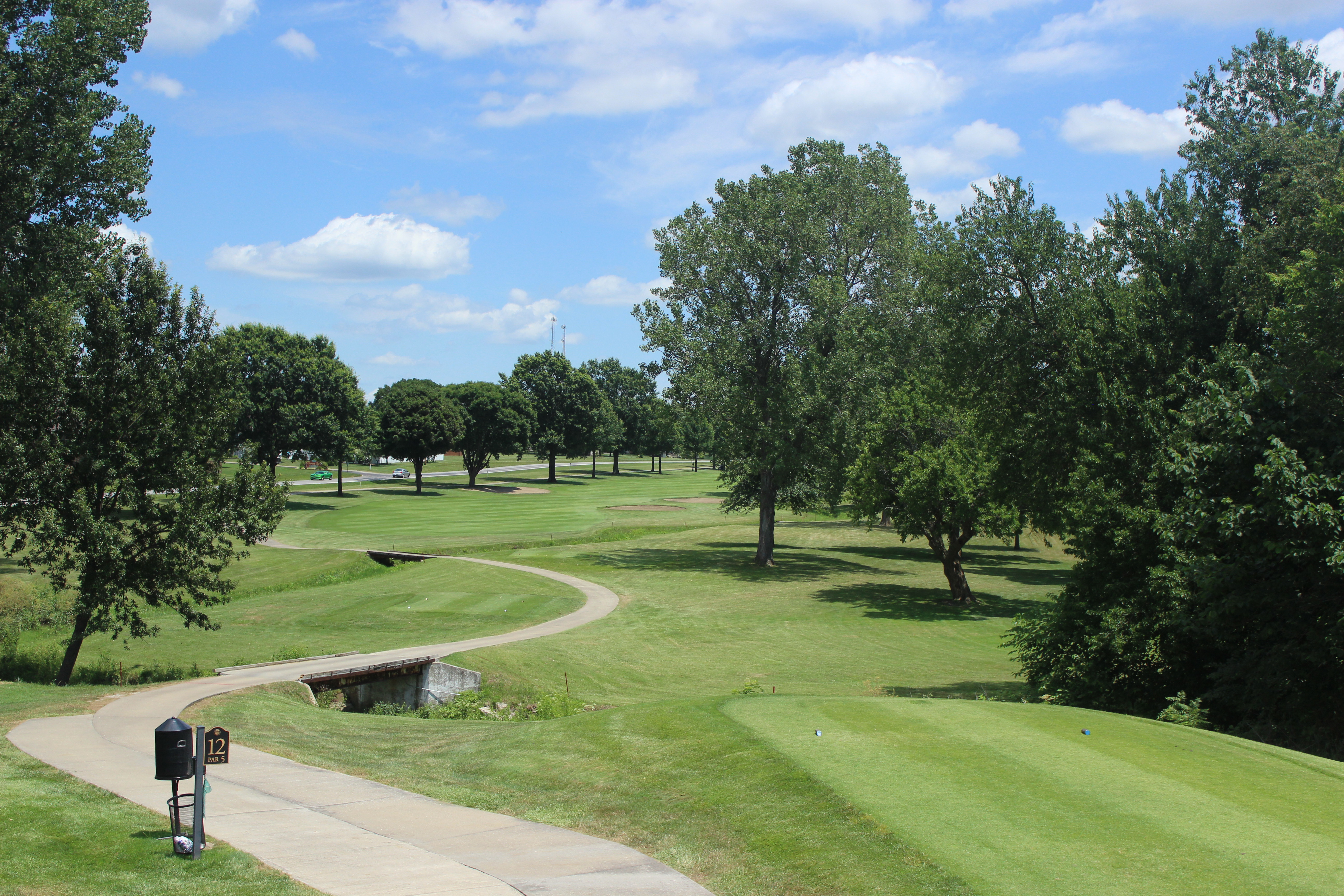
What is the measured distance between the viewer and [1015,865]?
7.78 meters

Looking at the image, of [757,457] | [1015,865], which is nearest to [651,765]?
[1015,865]

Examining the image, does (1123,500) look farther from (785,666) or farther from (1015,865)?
(1015,865)

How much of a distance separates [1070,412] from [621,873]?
57.6ft

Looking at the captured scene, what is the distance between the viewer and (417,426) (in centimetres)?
10069

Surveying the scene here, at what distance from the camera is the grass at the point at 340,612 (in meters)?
29.4

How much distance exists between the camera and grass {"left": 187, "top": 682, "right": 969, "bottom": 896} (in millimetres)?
8219

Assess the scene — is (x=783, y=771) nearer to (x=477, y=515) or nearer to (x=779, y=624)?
(x=779, y=624)

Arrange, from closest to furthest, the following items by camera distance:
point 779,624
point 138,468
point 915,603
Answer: point 138,468 < point 779,624 < point 915,603

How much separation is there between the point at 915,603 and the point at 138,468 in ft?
108

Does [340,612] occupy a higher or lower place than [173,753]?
lower

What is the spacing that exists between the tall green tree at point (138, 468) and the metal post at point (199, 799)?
15.8m

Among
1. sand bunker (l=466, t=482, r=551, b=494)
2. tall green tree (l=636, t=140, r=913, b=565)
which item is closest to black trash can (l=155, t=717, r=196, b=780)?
tall green tree (l=636, t=140, r=913, b=565)

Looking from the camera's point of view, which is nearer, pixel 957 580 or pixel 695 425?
pixel 957 580

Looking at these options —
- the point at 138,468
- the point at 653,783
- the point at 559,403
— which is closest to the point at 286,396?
the point at 559,403
